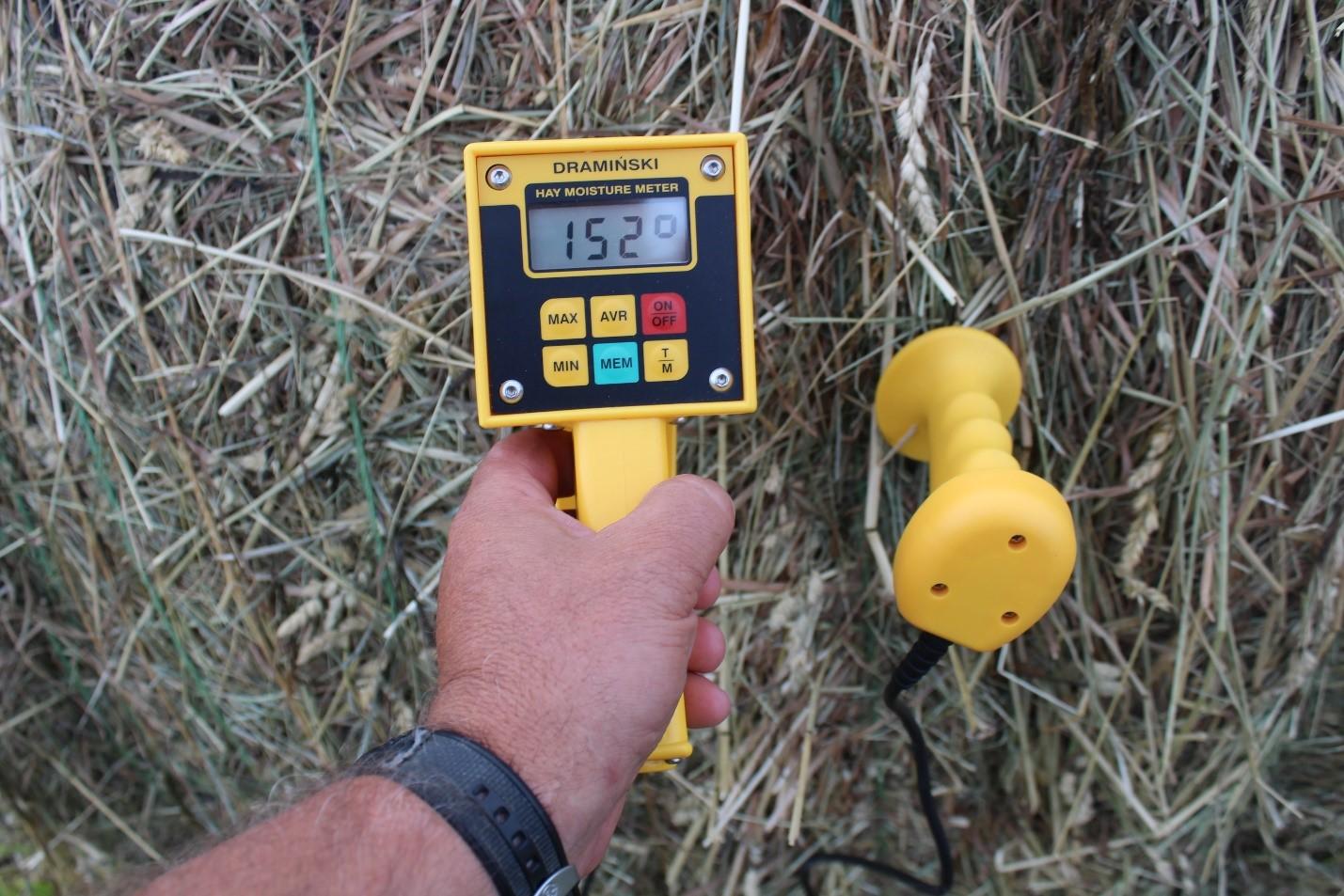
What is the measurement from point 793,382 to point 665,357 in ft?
0.86

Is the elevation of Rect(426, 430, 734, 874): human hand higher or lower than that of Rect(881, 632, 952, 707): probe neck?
higher

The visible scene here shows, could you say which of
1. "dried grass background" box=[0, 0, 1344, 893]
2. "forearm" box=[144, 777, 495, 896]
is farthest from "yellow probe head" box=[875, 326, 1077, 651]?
"forearm" box=[144, 777, 495, 896]

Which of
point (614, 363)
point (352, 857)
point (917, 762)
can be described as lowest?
point (917, 762)

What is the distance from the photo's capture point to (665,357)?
876mm

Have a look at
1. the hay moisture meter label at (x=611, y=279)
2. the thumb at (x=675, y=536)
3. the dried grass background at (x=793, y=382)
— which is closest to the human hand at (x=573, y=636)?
the thumb at (x=675, y=536)

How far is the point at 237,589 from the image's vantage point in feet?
4.04

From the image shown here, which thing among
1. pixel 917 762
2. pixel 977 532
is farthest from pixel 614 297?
pixel 917 762

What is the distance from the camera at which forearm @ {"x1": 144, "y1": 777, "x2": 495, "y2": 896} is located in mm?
688

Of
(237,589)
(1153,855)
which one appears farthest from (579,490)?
(1153,855)

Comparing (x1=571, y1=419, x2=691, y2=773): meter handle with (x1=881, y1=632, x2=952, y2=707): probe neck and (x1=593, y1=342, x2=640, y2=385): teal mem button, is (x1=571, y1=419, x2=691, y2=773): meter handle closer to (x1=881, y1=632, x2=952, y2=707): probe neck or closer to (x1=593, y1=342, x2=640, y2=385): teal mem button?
(x1=593, y1=342, x2=640, y2=385): teal mem button

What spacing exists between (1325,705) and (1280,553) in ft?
0.93

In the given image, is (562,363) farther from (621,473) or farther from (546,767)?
(546,767)

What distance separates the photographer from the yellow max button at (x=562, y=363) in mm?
868

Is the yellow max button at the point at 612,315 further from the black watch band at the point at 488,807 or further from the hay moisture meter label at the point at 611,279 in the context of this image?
the black watch band at the point at 488,807
